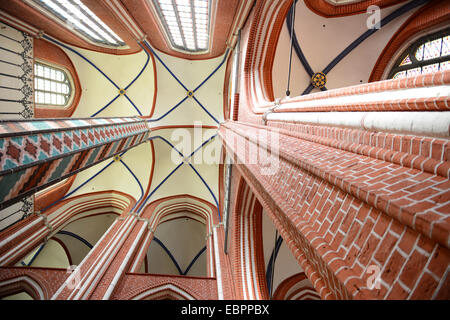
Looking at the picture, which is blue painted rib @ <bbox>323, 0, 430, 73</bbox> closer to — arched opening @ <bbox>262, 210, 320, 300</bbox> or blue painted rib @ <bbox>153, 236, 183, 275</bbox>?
arched opening @ <bbox>262, 210, 320, 300</bbox>

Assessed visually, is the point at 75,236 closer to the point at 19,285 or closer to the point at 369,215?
the point at 19,285

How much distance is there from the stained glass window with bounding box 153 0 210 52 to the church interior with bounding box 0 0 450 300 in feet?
0.22

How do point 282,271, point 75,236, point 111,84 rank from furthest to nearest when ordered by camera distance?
point 75,236 → point 111,84 → point 282,271

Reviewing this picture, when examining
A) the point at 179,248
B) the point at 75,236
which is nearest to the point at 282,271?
the point at 179,248

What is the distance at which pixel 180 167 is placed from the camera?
11.0 m

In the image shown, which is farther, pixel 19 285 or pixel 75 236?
→ pixel 75 236

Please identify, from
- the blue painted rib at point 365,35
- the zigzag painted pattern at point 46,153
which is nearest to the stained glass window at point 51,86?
the zigzag painted pattern at point 46,153

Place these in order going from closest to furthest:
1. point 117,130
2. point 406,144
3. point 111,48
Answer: point 406,144, point 117,130, point 111,48

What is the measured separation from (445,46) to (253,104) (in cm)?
538

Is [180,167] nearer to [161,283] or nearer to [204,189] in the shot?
[204,189]

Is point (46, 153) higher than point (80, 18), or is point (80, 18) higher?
point (80, 18)

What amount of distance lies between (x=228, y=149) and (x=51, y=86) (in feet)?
24.6

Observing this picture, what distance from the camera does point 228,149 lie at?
5.19 metres
